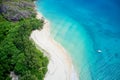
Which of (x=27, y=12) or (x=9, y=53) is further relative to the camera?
(x=27, y=12)

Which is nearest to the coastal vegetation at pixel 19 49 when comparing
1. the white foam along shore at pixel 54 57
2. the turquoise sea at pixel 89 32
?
the white foam along shore at pixel 54 57

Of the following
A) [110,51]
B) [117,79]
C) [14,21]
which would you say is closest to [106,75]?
[117,79]

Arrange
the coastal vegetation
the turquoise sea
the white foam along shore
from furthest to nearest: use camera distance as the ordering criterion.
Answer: the turquoise sea
the white foam along shore
the coastal vegetation

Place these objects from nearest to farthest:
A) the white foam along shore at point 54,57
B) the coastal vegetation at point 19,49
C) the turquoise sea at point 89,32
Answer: the coastal vegetation at point 19,49
the white foam along shore at point 54,57
the turquoise sea at point 89,32

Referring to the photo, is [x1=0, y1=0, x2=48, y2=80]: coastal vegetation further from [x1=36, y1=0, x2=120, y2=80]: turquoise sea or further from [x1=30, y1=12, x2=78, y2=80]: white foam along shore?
[x1=36, y1=0, x2=120, y2=80]: turquoise sea

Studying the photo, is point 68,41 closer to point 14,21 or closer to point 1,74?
point 14,21

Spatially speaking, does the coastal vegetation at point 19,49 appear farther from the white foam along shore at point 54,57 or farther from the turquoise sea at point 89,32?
the turquoise sea at point 89,32

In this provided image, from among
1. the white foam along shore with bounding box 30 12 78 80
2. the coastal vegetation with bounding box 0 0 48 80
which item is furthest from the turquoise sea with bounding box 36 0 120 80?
the coastal vegetation with bounding box 0 0 48 80
